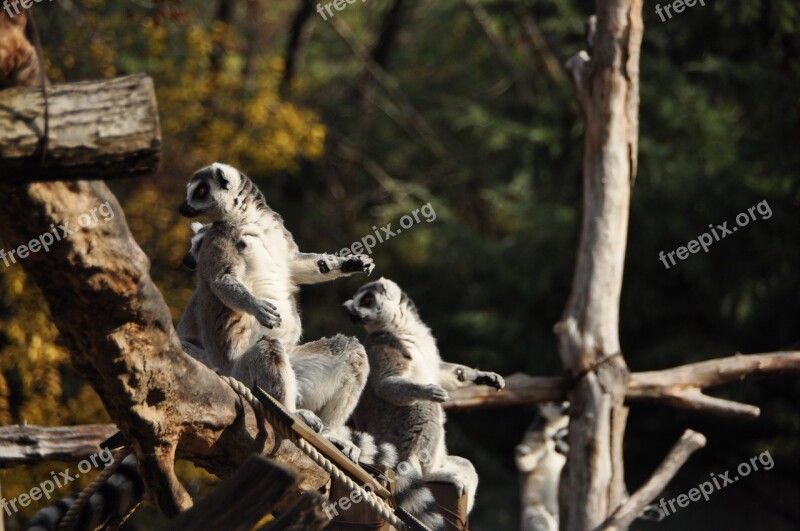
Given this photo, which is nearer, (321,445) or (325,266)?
(321,445)

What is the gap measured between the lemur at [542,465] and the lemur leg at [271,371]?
334 cm

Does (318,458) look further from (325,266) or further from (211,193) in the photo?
(211,193)

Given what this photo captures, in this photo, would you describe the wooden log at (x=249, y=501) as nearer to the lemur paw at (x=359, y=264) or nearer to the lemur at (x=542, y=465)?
the lemur paw at (x=359, y=264)

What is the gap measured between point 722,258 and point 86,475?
6.60 meters

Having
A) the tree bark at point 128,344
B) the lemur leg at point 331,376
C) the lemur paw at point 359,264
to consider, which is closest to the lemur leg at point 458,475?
the lemur leg at point 331,376

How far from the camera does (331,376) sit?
4.49 m

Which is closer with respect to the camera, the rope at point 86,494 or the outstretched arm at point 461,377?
the rope at point 86,494

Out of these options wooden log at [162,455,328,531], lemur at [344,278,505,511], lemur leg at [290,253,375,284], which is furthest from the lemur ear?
wooden log at [162,455,328,531]

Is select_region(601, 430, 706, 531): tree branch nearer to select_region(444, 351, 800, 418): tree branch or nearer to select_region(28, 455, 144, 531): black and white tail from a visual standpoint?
select_region(444, 351, 800, 418): tree branch

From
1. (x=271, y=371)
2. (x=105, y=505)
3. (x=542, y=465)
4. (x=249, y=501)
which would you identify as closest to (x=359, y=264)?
(x=271, y=371)

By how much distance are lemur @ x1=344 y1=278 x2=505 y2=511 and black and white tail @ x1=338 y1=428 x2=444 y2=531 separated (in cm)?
38

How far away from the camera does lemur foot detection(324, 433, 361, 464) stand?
13.9ft

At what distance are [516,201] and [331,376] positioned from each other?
900cm

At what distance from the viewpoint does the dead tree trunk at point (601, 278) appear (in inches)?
252
